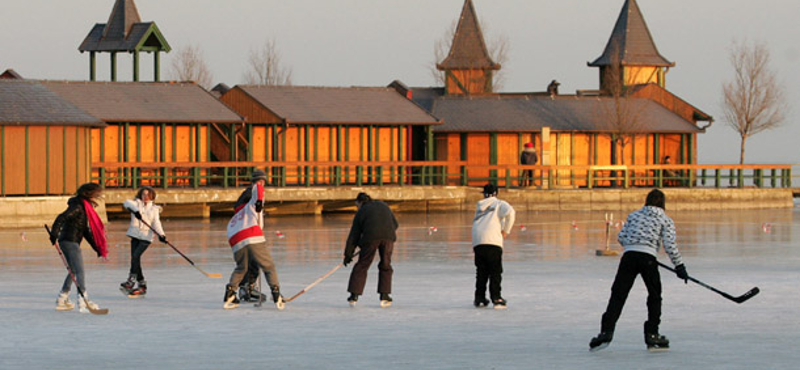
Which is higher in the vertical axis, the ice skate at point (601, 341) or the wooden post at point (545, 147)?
the wooden post at point (545, 147)

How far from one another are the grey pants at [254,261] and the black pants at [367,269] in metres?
0.98

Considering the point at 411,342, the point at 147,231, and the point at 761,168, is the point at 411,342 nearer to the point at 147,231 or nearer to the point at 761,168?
the point at 147,231

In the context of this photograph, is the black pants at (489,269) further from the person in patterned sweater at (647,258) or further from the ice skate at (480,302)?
the person in patterned sweater at (647,258)

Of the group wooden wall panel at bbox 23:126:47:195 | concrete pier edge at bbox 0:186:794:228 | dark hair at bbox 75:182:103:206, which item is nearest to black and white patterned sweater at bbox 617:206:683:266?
dark hair at bbox 75:182:103:206

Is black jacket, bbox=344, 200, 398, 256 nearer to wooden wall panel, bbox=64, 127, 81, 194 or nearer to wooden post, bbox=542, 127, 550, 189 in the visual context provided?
wooden wall panel, bbox=64, 127, 81, 194

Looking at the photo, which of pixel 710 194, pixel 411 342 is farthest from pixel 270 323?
pixel 710 194

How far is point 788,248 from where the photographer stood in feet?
94.2

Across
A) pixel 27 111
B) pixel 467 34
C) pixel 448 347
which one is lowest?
pixel 448 347

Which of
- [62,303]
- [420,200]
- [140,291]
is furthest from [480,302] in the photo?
[420,200]

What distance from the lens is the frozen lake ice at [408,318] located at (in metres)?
13.0

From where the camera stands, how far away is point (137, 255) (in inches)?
739

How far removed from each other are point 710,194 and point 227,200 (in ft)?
60.0

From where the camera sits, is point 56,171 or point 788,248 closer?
point 788,248

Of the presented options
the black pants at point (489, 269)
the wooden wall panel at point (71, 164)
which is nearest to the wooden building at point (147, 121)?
the wooden wall panel at point (71, 164)
